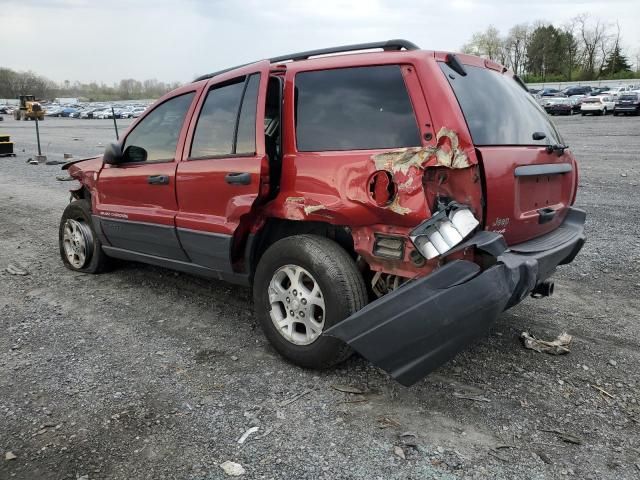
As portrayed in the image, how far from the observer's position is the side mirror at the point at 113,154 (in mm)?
4672

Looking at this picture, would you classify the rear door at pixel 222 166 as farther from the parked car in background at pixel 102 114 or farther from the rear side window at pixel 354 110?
the parked car in background at pixel 102 114

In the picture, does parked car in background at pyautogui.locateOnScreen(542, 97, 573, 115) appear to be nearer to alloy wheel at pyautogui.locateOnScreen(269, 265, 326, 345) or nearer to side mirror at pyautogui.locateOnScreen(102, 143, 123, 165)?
side mirror at pyautogui.locateOnScreen(102, 143, 123, 165)

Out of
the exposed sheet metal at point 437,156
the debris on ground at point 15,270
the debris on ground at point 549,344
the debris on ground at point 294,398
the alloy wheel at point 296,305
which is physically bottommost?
the debris on ground at point 294,398

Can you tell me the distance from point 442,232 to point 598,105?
38919 mm

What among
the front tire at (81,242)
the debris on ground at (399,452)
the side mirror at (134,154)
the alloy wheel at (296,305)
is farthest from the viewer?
the front tire at (81,242)

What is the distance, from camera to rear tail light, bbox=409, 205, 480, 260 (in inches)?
108

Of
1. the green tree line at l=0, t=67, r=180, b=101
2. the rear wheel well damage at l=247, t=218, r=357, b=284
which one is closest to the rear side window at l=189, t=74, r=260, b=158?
the rear wheel well damage at l=247, t=218, r=357, b=284

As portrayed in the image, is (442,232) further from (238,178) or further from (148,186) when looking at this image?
(148,186)

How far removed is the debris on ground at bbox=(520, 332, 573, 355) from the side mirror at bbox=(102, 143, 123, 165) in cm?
363

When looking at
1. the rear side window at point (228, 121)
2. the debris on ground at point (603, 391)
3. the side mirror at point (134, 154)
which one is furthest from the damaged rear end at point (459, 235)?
the side mirror at point (134, 154)

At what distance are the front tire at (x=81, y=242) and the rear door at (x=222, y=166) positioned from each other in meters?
1.65

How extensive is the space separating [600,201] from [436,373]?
6637 mm

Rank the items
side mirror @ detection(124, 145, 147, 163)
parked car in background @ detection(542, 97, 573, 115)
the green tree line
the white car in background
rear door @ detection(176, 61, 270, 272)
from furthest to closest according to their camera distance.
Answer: the green tree line, parked car in background @ detection(542, 97, 573, 115), the white car in background, side mirror @ detection(124, 145, 147, 163), rear door @ detection(176, 61, 270, 272)

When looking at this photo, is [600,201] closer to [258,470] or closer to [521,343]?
[521,343]
